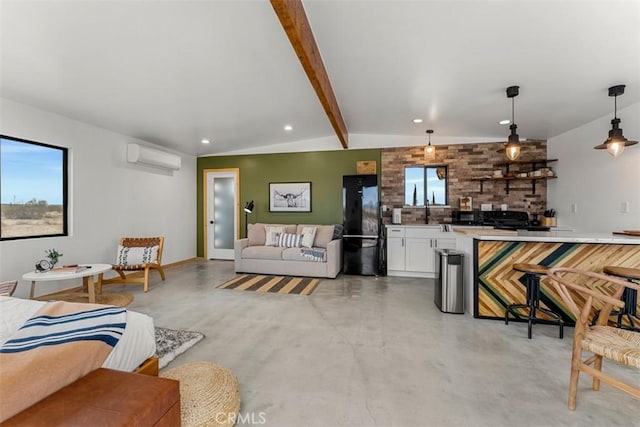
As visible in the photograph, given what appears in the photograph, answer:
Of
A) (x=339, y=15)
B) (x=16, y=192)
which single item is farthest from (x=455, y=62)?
(x=16, y=192)

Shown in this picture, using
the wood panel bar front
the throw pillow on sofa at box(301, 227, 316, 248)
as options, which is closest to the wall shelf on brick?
the wood panel bar front

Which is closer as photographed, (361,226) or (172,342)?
(172,342)

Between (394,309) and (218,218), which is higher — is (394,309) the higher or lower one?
the lower one

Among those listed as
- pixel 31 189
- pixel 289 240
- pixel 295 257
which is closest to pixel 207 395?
pixel 295 257

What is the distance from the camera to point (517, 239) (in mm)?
2867

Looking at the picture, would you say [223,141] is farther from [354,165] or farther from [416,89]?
[416,89]

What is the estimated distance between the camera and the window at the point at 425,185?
5293mm

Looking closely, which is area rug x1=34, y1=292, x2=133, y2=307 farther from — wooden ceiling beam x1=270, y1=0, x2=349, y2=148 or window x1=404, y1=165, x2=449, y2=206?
window x1=404, y1=165, x2=449, y2=206

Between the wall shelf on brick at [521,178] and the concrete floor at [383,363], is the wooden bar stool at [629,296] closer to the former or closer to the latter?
the concrete floor at [383,363]

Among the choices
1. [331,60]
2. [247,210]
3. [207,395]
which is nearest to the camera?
[207,395]

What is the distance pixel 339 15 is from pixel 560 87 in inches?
99.9

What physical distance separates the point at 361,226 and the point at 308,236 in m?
0.99

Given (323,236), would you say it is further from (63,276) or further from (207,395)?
(207,395)

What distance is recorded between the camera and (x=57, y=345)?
1.22 metres
